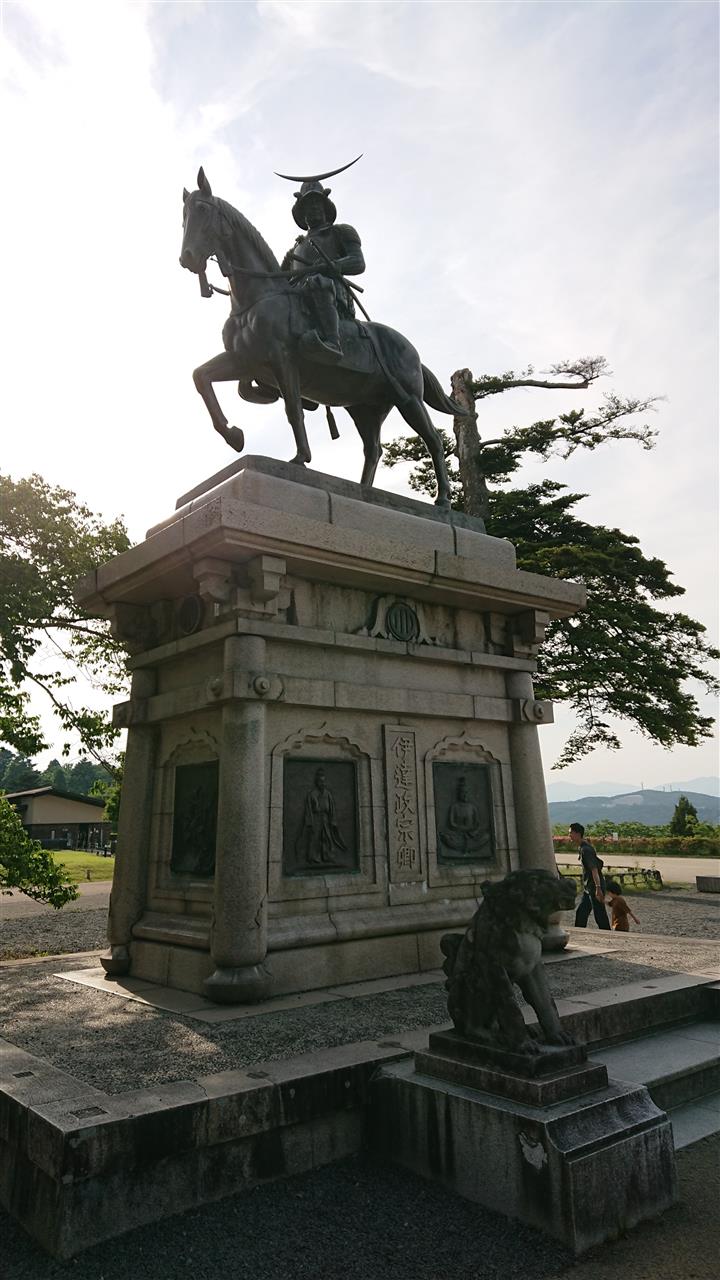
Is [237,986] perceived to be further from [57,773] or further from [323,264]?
[57,773]

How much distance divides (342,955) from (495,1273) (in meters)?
3.78

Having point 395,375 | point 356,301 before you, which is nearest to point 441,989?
point 395,375

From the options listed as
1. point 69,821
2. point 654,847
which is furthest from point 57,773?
point 654,847

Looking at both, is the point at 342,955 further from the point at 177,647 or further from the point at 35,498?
the point at 35,498

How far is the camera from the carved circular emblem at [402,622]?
8.15 metres

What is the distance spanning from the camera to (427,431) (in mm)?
9125

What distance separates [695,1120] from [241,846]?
3.67 metres

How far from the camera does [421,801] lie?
7.95m

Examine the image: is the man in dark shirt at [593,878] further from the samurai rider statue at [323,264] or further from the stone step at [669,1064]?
the samurai rider statue at [323,264]

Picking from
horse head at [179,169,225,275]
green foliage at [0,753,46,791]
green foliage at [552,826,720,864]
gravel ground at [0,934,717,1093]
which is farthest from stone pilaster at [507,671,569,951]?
green foliage at [0,753,46,791]

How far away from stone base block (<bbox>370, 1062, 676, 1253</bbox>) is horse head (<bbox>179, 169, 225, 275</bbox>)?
24.1 ft

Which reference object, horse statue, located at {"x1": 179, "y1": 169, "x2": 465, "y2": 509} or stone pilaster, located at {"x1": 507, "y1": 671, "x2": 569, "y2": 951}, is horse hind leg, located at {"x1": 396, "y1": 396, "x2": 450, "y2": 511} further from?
stone pilaster, located at {"x1": 507, "y1": 671, "x2": 569, "y2": 951}

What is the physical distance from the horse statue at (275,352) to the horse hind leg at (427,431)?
0.01m

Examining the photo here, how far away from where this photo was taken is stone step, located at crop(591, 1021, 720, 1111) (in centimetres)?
501
